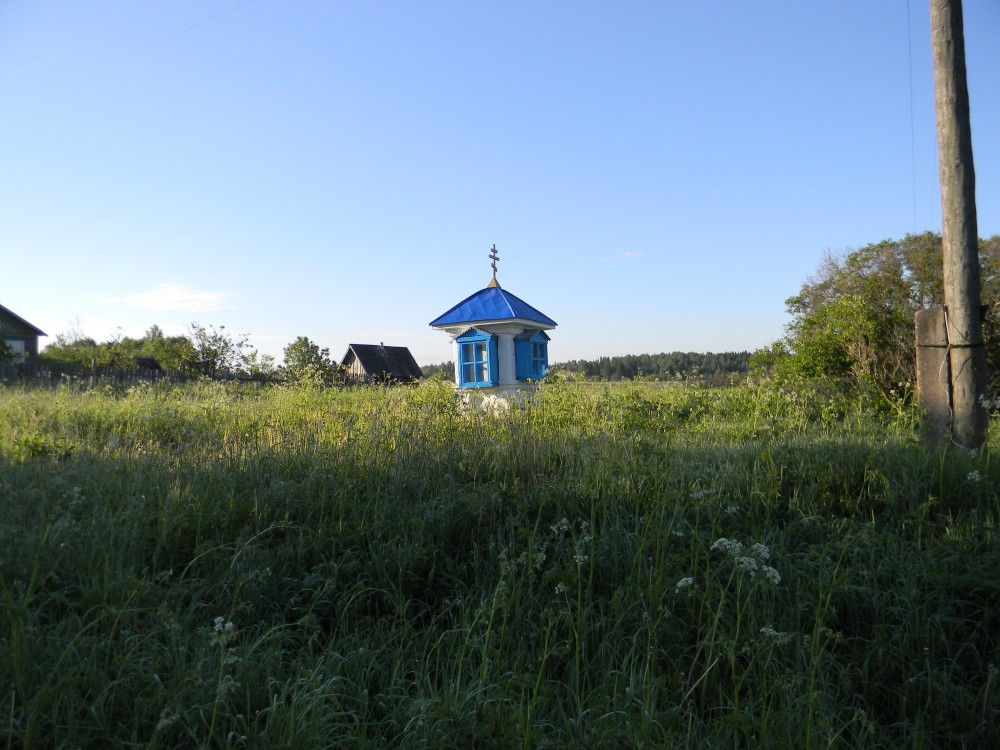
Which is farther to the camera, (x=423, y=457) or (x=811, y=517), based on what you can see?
(x=423, y=457)

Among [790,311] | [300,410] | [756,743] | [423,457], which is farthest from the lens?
[790,311]

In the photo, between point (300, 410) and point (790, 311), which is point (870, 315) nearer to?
point (300, 410)

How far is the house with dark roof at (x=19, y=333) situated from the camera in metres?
40.4

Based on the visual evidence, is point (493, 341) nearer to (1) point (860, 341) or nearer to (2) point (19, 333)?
(1) point (860, 341)

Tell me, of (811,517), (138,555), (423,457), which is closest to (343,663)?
(138,555)

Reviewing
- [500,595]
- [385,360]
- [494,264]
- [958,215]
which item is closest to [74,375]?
[494,264]

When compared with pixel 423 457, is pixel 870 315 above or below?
above

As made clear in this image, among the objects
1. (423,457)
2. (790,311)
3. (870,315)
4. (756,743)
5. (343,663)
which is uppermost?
(790,311)

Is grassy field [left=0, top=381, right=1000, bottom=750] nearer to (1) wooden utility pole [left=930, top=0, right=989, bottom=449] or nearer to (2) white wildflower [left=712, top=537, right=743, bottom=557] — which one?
(2) white wildflower [left=712, top=537, right=743, bottom=557]

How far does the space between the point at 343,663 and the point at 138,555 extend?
1.50 meters

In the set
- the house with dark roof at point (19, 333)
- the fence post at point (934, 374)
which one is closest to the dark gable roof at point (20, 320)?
the house with dark roof at point (19, 333)

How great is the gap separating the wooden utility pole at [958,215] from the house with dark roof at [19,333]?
155 feet

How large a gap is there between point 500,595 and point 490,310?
882 centimetres

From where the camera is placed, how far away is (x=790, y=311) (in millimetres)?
19500
